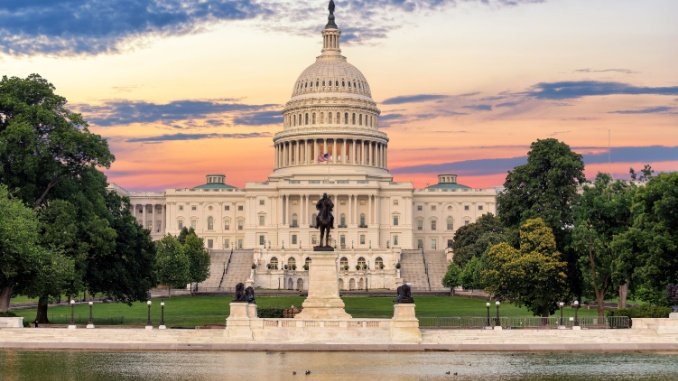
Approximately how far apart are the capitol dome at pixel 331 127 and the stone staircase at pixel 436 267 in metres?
36.2

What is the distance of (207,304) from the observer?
98.2 metres

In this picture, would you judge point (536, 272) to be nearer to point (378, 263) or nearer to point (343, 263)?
point (378, 263)

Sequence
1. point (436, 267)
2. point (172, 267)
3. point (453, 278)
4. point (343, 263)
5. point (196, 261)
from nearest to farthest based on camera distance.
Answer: point (172, 267) < point (453, 278) < point (196, 261) < point (436, 267) < point (343, 263)

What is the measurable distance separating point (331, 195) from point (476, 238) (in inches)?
1990

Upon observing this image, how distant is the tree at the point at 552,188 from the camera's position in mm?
72312

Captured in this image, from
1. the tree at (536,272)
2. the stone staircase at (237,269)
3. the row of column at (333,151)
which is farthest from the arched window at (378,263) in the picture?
the tree at (536,272)

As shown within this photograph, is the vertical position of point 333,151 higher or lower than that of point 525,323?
higher

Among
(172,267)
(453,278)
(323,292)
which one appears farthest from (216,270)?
(323,292)

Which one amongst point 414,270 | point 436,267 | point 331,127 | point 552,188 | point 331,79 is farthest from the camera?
point 331,79

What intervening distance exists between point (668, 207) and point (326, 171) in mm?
132947

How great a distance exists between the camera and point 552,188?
73.5 metres

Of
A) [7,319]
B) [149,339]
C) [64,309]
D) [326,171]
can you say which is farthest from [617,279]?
[326,171]

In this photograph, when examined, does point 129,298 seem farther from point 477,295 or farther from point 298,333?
point 477,295

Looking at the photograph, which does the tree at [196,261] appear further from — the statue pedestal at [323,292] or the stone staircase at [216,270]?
the statue pedestal at [323,292]
